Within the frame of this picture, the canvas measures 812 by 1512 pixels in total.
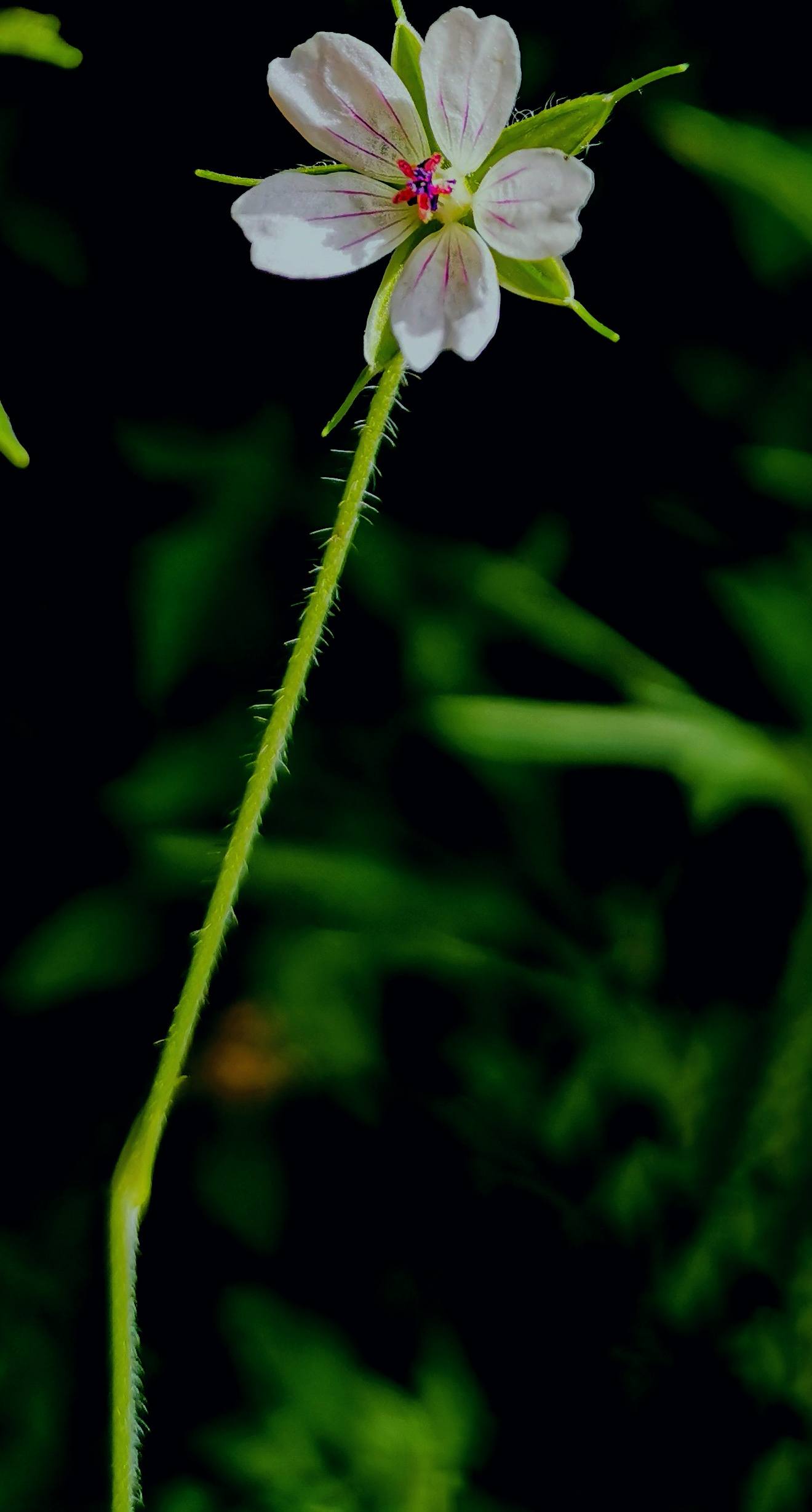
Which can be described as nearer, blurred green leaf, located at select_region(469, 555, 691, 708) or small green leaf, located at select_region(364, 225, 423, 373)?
small green leaf, located at select_region(364, 225, 423, 373)

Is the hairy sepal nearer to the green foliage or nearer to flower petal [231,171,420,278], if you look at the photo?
flower petal [231,171,420,278]

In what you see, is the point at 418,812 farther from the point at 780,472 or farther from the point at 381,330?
the point at 381,330

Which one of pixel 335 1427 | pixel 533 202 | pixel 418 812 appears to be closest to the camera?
pixel 533 202

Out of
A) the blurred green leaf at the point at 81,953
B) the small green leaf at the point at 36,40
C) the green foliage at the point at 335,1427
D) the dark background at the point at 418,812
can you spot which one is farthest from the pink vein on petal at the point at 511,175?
the green foliage at the point at 335,1427

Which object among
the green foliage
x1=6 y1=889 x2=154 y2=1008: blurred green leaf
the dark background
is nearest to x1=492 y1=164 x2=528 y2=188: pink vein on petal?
the dark background

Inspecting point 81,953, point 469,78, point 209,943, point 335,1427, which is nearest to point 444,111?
point 469,78

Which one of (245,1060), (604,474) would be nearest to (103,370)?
(604,474)
